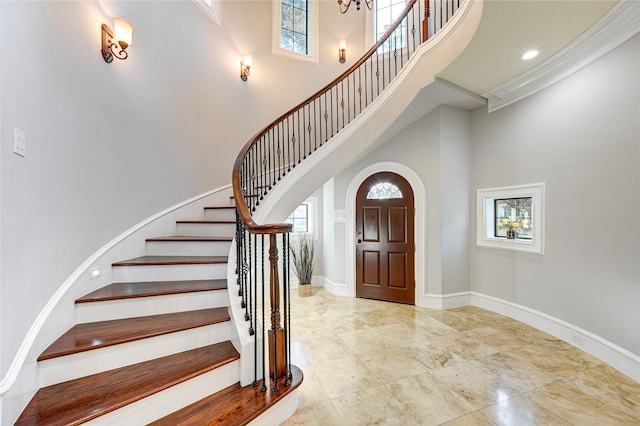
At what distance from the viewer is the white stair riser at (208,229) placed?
9.94 ft

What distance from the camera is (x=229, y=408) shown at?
1.47m

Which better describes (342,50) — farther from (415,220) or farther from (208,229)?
(208,229)

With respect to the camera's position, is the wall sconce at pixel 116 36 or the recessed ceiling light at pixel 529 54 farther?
the recessed ceiling light at pixel 529 54

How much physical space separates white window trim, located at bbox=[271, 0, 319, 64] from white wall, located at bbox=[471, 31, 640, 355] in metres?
3.28

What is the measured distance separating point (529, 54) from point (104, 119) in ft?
12.7

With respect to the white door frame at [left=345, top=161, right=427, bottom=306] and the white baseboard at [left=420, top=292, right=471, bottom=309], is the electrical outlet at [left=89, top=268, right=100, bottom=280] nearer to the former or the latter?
the white door frame at [left=345, top=161, right=427, bottom=306]

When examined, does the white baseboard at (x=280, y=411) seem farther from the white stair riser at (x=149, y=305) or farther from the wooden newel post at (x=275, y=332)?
A: the white stair riser at (x=149, y=305)

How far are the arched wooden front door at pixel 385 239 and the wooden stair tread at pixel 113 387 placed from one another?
2.76 meters

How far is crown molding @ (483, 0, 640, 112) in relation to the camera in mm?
2051

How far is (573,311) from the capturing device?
265 centimetres

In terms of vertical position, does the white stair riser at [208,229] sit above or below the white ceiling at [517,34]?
below

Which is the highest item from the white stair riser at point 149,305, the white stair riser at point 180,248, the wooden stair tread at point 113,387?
the white stair riser at point 180,248

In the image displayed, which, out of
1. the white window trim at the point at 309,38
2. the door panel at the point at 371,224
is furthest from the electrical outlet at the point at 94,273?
the white window trim at the point at 309,38

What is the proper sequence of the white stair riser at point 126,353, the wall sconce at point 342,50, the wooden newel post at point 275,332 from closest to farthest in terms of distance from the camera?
the white stair riser at point 126,353 < the wooden newel post at point 275,332 < the wall sconce at point 342,50
